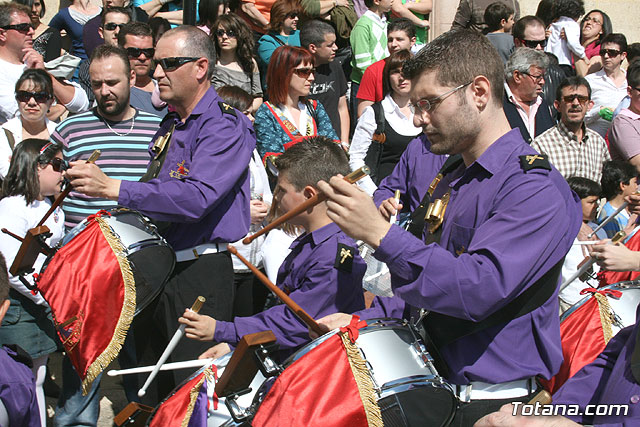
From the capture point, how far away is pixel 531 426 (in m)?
2.08

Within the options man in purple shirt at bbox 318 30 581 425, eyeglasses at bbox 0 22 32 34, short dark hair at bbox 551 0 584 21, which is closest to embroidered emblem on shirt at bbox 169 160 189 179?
man in purple shirt at bbox 318 30 581 425

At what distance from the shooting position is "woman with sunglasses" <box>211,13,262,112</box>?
750cm

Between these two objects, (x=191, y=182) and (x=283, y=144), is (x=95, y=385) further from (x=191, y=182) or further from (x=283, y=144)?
(x=283, y=144)

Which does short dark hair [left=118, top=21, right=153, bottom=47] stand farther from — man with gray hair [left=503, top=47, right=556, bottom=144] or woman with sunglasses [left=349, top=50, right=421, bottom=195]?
man with gray hair [left=503, top=47, right=556, bottom=144]

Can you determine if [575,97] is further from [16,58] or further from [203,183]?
[16,58]

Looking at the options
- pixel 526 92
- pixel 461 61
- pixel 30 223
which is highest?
pixel 461 61

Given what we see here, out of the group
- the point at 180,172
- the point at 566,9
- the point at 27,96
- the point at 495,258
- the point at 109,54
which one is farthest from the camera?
the point at 566,9

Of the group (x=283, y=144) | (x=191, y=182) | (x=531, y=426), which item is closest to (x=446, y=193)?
(x=531, y=426)

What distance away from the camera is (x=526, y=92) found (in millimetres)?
6707

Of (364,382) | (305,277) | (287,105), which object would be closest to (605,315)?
(305,277)

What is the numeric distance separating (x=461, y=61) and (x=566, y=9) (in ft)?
26.2

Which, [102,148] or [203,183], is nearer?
[203,183]

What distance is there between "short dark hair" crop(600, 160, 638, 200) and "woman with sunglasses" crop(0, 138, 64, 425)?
4435 mm

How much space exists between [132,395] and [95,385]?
27 cm
